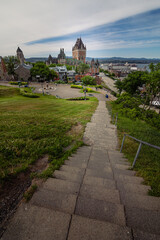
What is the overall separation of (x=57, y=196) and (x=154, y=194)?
7.61ft

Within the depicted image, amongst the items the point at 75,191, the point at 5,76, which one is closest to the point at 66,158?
the point at 75,191

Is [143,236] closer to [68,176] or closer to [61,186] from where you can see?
[61,186]

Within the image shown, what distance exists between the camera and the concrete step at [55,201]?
2.12 meters

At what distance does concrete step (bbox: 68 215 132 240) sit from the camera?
1590mm

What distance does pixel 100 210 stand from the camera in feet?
6.79

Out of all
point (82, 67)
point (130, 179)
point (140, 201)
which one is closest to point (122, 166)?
point (130, 179)

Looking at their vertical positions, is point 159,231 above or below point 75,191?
above

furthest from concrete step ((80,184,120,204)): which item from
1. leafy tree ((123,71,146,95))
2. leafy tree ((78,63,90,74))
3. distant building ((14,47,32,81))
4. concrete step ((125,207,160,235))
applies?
leafy tree ((78,63,90,74))

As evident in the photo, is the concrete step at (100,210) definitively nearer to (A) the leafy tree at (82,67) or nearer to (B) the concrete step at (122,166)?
(B) the concrete step at (122,166)

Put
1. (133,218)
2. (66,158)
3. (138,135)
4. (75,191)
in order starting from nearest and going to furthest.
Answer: (133,218), (75,191), (66,158), (138,135)

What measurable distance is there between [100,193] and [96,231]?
0.96m

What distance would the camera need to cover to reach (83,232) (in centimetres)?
167

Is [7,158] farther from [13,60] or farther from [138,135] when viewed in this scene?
[13,60]

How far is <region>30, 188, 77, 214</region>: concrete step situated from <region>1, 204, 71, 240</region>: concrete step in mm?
247
